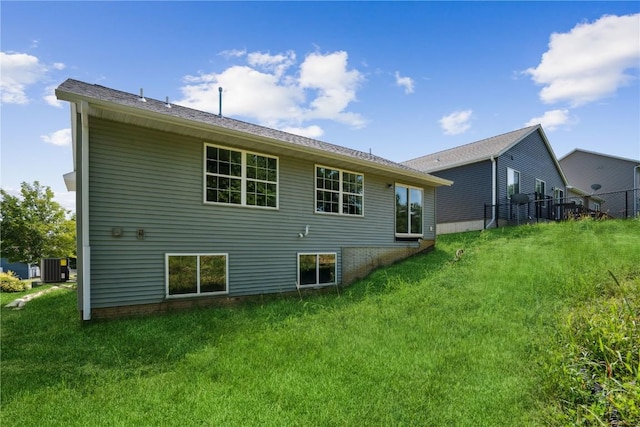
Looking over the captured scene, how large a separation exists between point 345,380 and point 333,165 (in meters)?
7.07

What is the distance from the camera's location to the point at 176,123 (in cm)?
698

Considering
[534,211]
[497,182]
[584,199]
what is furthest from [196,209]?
[584,199]

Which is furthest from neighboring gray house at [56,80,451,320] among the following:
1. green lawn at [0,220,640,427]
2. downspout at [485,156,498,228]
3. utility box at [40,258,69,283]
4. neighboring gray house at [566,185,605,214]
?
neighboring gray house at [566,185,605,214]

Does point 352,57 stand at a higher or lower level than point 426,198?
higher

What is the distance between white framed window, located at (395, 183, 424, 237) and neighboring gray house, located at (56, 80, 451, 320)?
1.64 meters

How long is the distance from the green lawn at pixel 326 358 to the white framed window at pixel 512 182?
29.0ft

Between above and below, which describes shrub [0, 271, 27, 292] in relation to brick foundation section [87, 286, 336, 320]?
below

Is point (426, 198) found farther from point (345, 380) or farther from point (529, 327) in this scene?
point (345, 380)

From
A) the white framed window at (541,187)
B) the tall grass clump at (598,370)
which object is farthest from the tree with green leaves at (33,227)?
the white framed window at (541,187)

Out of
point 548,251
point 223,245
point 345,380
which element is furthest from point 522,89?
point 345,380

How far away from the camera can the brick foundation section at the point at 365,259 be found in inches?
421

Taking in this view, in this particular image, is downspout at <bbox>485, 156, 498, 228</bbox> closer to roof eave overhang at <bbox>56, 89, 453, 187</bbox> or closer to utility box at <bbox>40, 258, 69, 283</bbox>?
roof eave overhang at <bbox>56, 89, 453, 187</bbox>

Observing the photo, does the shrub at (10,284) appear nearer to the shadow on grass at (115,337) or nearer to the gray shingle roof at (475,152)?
the shadow on grass at (115,337)

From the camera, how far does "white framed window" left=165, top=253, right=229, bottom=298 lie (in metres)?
7.45
